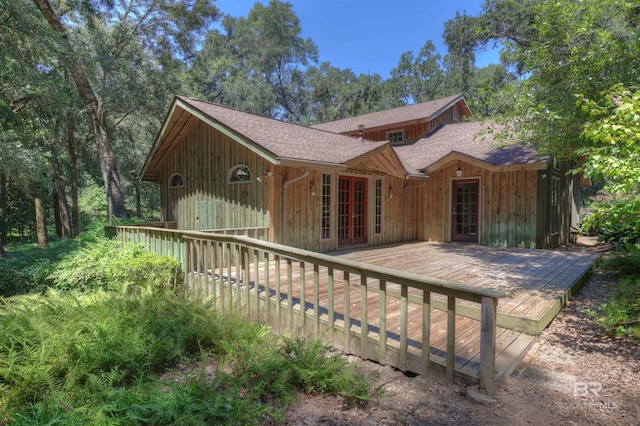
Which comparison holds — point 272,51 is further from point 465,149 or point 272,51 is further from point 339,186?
point 339,186

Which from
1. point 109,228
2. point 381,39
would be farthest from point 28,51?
point 381,39

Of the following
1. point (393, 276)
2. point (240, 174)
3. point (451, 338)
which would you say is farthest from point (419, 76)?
point (451, 338)

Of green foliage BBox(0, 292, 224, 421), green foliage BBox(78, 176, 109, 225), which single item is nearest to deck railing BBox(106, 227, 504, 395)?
green foliage BBox(0, 292, 224, 421)

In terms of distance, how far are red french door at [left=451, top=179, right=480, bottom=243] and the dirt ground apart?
6.91 m

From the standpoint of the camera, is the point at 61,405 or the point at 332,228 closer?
the point at 61,405

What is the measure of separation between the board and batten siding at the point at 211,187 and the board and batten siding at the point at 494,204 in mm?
5707

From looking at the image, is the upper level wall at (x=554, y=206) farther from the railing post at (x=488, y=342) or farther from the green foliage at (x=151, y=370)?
the green foliage at (x=151, y=370)

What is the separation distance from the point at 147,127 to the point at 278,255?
1451 cm

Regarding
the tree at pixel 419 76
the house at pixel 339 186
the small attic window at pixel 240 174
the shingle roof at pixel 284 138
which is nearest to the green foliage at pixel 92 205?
the house at pixel 339 186

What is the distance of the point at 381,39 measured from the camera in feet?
97.9

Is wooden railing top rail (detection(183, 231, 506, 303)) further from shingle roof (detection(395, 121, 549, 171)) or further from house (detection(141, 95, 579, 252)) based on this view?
shingle roof (detection(395, 121, 549, 171))

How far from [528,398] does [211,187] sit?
7723 millimetres

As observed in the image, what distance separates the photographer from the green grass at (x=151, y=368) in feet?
6.95

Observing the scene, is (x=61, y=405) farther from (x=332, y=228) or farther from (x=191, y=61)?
(x=191, y=61)
